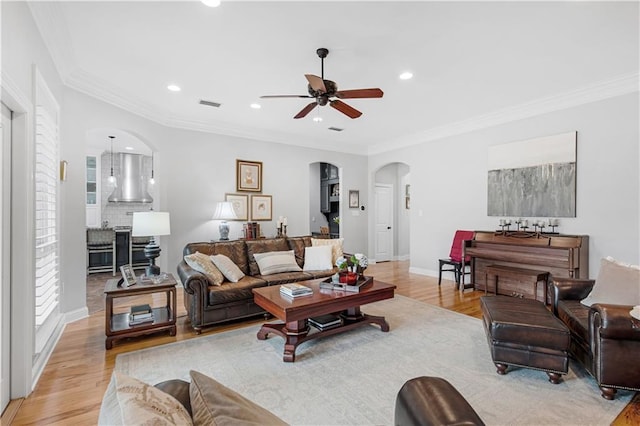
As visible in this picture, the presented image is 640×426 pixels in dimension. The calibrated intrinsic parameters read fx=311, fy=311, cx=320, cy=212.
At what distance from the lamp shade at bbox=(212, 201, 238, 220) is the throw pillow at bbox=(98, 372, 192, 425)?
462 cm

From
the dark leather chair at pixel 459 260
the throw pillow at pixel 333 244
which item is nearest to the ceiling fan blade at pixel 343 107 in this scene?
the throw pillow at pixel 333 244

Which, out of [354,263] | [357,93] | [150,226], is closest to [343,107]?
[357,93]

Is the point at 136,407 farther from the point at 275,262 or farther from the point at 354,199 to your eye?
the point at 354,199

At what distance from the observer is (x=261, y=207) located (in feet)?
19.8

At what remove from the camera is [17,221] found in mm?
2129

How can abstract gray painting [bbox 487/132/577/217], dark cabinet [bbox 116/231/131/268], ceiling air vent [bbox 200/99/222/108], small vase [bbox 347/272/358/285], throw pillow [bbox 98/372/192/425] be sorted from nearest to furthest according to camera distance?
throw pillow [bbox 98/372/192/425] → small vase [bbox 347/272/358/285] → abstract gray painting [bbox 487/132/577/217] → ceiling air vent [bbox 200/99/222/108] → dark cabinet [bbox 116/231/131/268]

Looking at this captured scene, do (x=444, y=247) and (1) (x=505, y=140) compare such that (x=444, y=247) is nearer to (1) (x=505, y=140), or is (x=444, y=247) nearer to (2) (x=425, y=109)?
(1) (x=505, y=140)

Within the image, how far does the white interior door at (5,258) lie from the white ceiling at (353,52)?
1.08 metres

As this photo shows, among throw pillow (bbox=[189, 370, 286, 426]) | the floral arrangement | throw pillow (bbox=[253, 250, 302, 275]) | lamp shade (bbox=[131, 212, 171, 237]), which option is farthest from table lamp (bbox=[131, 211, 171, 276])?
throw pillow (bbox=[189, 370, 286, 426])

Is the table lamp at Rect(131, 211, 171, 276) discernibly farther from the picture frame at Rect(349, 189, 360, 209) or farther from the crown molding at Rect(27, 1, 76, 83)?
the picture frame at Rect(349, 189, 360, 209)

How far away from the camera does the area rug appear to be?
6.47 ft

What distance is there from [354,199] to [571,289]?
4.91 metres

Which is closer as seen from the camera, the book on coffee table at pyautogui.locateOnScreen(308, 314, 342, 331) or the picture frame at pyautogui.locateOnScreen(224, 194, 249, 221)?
the book on coffee table at pyautogui.locateOnScreen(308, 314, 342, 331)

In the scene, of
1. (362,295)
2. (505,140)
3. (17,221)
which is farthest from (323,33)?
(505,140)
